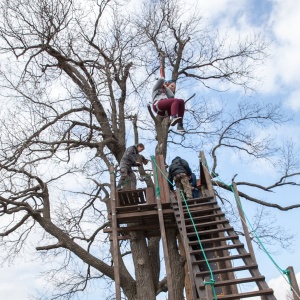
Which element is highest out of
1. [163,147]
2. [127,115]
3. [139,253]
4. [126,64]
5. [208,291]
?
[126,64]

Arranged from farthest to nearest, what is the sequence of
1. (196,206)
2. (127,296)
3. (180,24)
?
1. (180,24)
2. (127,296)
3. (196,206)

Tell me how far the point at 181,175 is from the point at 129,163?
1434 mm

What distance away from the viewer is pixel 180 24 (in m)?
15.0

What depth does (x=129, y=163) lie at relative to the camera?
10070 mm

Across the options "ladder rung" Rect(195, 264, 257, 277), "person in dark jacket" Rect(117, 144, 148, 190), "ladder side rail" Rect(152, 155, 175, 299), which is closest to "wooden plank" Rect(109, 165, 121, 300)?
"person in dark jacket" Rect(117, 144, 148, 190)

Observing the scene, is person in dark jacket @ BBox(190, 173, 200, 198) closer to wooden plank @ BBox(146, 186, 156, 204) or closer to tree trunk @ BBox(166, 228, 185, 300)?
wooden plank @ BBox(146, 186, 156, 204)

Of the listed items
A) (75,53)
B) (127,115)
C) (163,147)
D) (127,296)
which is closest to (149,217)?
(127,296)

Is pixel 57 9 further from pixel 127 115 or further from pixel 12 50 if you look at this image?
pixel 127 115

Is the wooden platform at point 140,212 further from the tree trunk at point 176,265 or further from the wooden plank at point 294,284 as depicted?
the wooden plank at point 294,284

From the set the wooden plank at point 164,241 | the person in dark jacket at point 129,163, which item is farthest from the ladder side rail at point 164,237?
the person in dark jacket at point 129,163

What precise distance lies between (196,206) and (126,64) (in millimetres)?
6200

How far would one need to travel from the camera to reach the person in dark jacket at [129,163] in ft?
32.8

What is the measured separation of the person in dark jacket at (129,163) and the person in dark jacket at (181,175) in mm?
1057

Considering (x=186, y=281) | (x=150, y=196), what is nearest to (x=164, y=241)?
(x=150, y=196)
